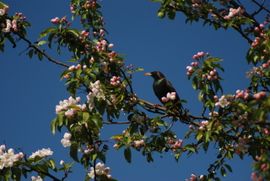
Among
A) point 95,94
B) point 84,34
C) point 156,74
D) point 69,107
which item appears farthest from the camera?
point 156,74

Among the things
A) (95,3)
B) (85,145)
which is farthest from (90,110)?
(95,3)

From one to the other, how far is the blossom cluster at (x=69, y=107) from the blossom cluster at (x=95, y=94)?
0.94ft

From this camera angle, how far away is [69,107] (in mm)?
4133

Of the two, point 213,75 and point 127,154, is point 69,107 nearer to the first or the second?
point 127,154

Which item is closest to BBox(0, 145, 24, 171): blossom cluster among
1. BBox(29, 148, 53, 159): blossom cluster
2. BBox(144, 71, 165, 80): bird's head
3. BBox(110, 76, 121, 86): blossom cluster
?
BBox(29, 148, 53, 159): blossom cluster

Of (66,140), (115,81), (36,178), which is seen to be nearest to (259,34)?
(115,81)

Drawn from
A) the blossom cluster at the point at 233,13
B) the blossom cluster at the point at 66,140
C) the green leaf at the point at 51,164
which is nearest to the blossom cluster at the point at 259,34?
the blossom cluster at the point at 233,13

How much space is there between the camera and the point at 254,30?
17.3 feet

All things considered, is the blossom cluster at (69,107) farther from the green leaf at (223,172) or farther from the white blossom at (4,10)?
the green leaf at (223,172)

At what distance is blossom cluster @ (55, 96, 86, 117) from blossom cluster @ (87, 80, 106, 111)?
287 mm

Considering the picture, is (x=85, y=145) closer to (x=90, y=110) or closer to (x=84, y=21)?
(x=90, y=110)

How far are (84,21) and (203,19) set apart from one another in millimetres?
2045

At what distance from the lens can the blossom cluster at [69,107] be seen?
13.3 ft

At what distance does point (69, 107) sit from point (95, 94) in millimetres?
468
